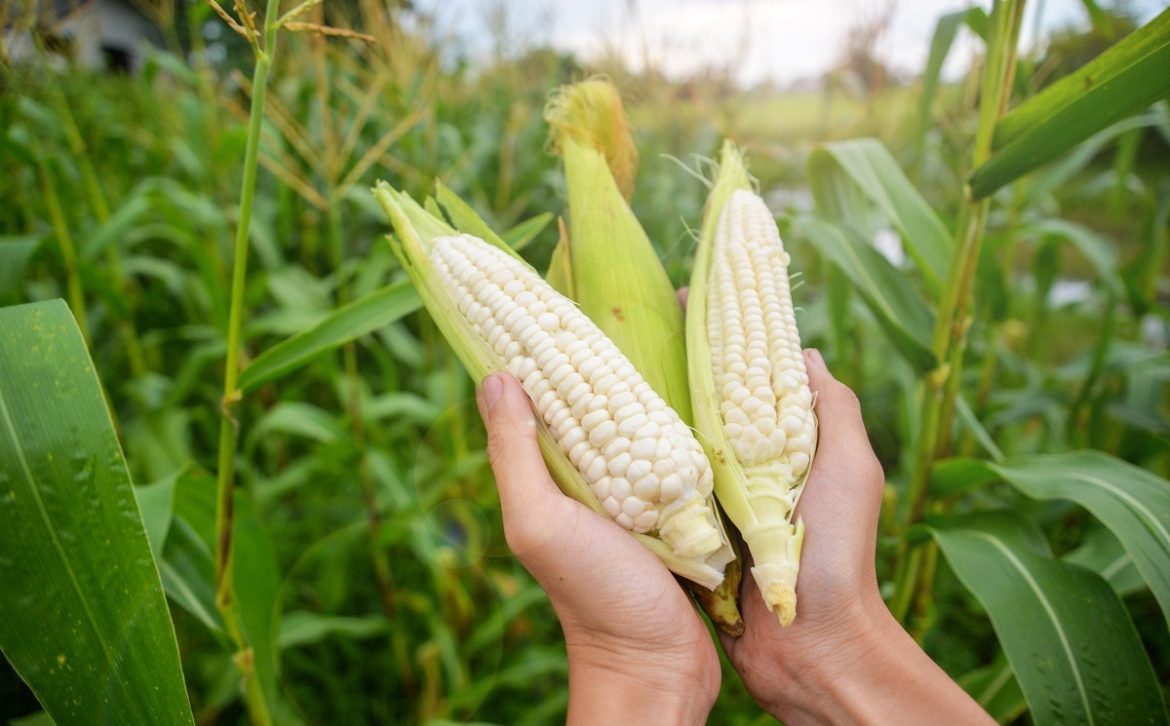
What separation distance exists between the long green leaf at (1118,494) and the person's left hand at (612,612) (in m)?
0.70

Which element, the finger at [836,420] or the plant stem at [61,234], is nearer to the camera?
the finger at [836,420]

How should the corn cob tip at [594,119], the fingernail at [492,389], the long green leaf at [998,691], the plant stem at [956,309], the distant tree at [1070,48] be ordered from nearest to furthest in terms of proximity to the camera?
the fingernail at [492,389], the plant stem at [956,309], the corn cob tip at [594,119], the long green leaf at [998,691], the distant tree at [1070,48]

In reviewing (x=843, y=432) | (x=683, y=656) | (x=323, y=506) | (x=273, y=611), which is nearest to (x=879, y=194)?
(x=843, y=432)

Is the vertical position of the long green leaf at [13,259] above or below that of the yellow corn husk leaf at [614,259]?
below


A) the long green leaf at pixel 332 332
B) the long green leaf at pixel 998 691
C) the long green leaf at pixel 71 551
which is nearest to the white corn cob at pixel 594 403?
the long green leaf at pixel 332 332

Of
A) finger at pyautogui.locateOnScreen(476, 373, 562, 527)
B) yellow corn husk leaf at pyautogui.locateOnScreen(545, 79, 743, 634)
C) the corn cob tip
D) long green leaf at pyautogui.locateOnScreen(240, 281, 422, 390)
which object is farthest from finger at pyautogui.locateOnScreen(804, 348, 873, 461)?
long green leaf at pyautogui.locateOnScreen(240, 281, 422, 390)

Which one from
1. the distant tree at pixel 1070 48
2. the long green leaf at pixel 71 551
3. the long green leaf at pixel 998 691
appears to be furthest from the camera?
the distant tree at pixel 1070 48

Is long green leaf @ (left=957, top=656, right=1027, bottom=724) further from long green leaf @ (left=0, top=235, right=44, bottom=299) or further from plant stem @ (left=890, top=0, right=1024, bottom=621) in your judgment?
long green leaf @ (left=0, top=235, right=44, bottom=299)

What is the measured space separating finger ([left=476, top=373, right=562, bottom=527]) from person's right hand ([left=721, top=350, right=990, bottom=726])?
14.0 inches

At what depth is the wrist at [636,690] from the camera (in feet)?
2.81

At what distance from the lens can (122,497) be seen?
792 mm

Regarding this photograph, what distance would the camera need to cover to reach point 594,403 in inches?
35.0

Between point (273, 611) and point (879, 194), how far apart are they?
5.25 feet

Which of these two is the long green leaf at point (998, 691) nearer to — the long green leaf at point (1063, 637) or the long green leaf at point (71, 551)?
the long green leaf at point (1063, 637)
